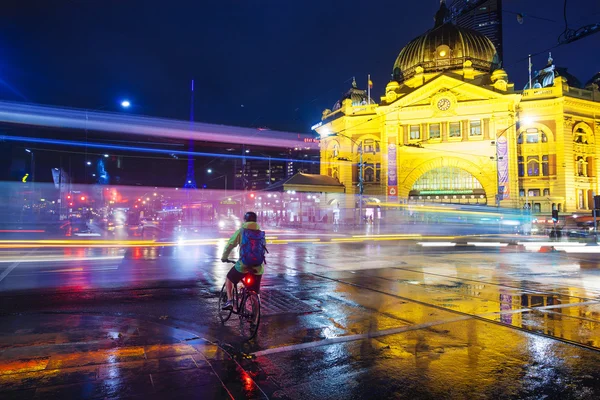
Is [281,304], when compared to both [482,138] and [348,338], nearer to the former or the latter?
[348,338]

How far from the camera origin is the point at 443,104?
49656mm

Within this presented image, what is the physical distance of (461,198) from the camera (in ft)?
164

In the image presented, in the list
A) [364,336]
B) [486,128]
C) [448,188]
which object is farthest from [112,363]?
[486,128]

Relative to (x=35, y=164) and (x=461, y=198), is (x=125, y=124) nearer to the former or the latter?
(x=35, y=164)

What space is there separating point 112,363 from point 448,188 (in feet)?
167

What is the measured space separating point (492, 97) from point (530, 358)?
4877cm

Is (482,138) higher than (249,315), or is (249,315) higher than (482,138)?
(482,138)

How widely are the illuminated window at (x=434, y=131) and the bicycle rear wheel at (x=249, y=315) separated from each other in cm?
4782

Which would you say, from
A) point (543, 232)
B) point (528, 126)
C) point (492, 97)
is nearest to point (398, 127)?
point (492, 97)

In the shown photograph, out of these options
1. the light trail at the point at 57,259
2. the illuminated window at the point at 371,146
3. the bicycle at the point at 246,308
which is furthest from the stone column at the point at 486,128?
the bicycle at the point at 246,308

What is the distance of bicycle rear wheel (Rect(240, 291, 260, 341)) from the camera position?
20.9ft

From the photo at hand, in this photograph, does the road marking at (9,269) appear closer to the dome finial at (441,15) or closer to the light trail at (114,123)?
the light trail at (114,123)

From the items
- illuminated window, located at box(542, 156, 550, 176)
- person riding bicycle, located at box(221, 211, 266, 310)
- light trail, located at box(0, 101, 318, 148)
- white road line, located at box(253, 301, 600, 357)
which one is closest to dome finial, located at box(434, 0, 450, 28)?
illuminated window, located at box(542, 156, 550, 176)

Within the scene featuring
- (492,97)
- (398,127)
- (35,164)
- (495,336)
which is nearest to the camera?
(495,336)
